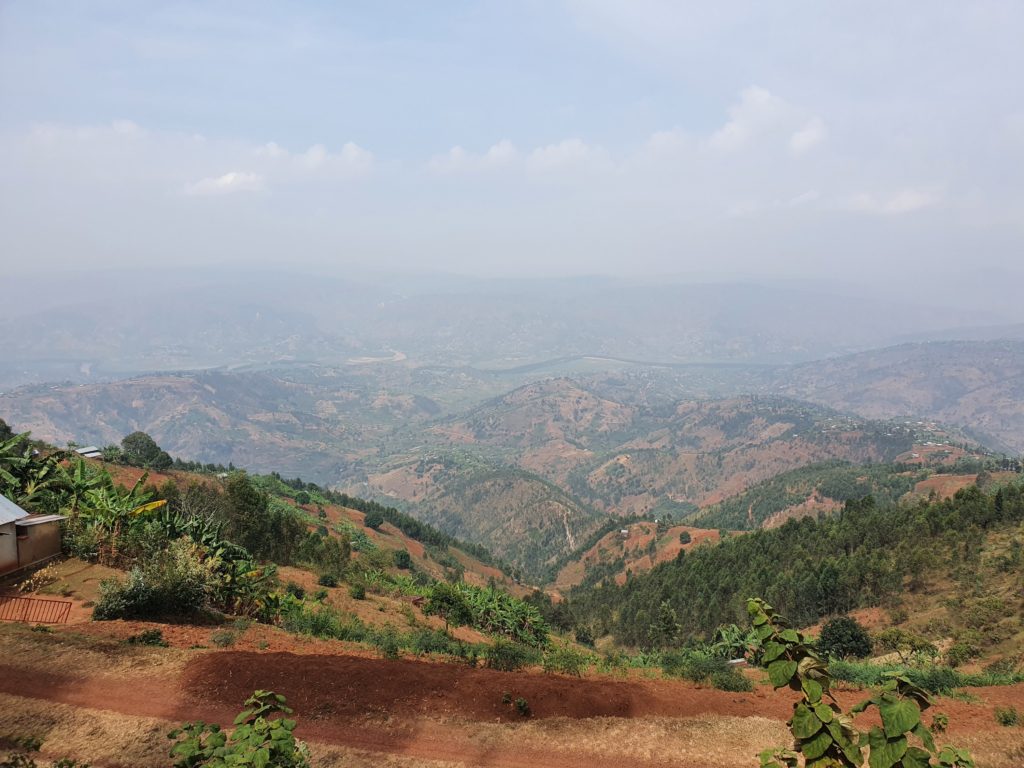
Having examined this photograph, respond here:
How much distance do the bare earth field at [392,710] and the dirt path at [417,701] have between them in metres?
0.04

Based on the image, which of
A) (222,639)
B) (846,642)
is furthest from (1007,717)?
(222,639)

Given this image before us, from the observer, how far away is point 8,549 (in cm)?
2173

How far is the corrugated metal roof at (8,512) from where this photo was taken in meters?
21.7

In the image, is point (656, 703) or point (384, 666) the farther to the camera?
point (384, 666)

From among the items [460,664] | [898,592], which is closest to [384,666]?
[460,664]

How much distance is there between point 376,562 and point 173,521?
109ft

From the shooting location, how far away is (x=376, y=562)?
57.4 meters

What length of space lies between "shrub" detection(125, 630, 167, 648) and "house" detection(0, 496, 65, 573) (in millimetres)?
9195

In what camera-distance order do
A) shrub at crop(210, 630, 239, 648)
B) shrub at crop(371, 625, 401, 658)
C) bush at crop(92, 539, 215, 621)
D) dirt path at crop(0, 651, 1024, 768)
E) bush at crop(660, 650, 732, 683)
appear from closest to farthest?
dirt path at crop(0, 651, 1024, 768) < shrub at crop(210, 630, 239, 648) < bush at crop(660, 650, 732, 683) < bush at crop(92, 539, 215, 621) < shrub at crop(371, 625, 401, 658)

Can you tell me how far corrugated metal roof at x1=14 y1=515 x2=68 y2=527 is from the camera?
870 inches

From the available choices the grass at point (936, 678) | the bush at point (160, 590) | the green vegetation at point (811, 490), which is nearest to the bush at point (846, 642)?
the grass at point (936, 678)

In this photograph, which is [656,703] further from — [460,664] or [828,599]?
[828,599]

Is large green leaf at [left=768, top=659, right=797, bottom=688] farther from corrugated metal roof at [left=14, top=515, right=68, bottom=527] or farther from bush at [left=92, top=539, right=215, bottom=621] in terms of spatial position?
corrugated metal roof at [left=14, top=515, right=68, bottom=527]

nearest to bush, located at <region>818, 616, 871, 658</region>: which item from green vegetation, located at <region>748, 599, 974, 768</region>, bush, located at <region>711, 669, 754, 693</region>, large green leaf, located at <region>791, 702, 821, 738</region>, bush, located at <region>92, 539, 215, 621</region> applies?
bush, located at <region>711, 669, 754, 693</region>
